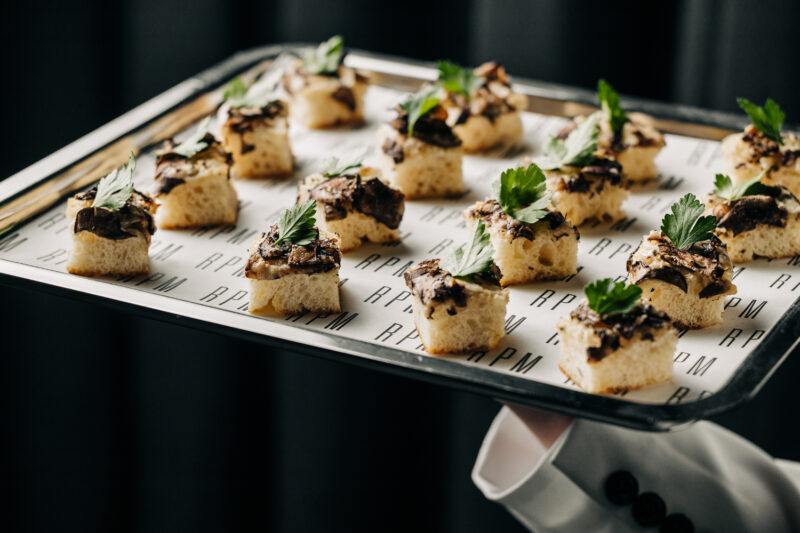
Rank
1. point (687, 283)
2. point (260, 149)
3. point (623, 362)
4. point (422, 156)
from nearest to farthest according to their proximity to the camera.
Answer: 1. point (623, 362)
2. point (687, 283)
3. point (422, 156)
4. point (260, 149)

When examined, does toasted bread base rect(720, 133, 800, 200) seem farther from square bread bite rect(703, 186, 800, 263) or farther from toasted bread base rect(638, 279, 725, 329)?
toasted bread base rect(638, 279, 725, 329)

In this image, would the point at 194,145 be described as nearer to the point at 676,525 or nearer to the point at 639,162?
the point at 639,162

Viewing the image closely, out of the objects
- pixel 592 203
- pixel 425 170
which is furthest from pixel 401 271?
pixel 592 203

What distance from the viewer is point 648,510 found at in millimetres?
2168

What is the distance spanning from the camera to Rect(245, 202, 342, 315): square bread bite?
217 centimetres

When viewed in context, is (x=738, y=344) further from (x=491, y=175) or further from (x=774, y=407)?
(x=774, y=407)

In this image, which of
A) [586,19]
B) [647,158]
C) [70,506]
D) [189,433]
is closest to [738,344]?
[647,158]

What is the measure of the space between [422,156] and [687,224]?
29.4 inches

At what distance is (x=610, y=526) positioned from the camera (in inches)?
85.4

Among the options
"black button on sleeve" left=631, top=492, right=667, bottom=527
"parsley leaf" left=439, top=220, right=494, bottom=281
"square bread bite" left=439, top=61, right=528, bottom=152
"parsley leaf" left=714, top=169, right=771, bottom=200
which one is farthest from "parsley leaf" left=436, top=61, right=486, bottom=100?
"black button on sleeve" left=631, top=492, right=667, bottom=527

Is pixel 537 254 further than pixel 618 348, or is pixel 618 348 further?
pixel 537 254

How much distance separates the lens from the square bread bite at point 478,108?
9.64 ft

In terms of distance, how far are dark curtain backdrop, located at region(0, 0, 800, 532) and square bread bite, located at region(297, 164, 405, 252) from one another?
1223 millimetres

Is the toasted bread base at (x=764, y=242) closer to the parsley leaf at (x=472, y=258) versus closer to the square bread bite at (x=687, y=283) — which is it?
the square bread bite at (x=687, y=283)
